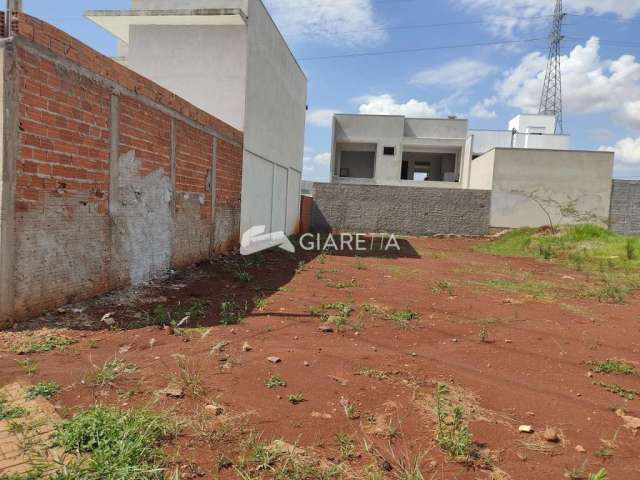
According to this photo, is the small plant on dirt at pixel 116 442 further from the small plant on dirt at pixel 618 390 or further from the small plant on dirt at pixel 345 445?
the small plant on dirt at pixel 618 390

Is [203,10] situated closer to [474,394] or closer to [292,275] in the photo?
[292,275]

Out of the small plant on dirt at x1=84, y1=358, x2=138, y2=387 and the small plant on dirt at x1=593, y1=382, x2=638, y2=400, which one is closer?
Answer: the small plant on dirt at x1=84, y1=358, x2=138, y2=387

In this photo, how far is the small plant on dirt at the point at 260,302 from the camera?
486 centimetres

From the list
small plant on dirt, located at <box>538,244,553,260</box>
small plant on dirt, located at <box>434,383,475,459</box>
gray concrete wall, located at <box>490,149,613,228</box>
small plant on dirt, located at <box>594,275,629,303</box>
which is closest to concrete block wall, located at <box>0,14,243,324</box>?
small plant on dirt, located at <box>434,383,475,459</box>

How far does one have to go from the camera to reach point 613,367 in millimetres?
3393

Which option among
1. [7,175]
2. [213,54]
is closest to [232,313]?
[7,175]

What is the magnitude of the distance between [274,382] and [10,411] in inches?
60.0

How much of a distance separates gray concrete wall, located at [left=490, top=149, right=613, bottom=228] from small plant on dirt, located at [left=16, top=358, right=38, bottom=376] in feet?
56.9

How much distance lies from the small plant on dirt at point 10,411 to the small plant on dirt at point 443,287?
5.33m

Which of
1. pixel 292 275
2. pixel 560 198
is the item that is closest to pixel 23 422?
pixel 292 275

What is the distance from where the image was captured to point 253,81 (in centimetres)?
902

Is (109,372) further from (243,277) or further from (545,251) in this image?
(545,251)

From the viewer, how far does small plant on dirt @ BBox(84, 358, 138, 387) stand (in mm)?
2635

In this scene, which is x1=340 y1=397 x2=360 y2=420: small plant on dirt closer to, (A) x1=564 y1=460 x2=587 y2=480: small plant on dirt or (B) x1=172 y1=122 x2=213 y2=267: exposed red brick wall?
(A) x1=564 y1=460 x2=587 y2=480: small plant on dirt
